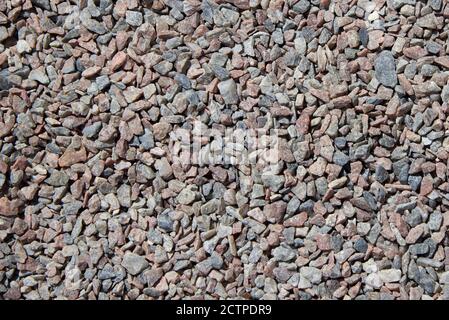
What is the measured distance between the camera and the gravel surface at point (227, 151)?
8.14 feet

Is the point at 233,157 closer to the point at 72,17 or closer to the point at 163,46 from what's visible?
the point at 163,46

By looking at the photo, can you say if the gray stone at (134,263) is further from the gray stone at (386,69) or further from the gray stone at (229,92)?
the gray stone at (386,69)

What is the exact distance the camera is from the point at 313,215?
2.51 m

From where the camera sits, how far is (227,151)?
2.56m

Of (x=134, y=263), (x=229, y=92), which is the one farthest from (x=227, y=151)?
(x=134, y=263)

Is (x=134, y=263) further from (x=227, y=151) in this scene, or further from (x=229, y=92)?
(x=229, y=92)

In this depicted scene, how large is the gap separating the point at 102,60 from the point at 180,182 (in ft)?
2.00

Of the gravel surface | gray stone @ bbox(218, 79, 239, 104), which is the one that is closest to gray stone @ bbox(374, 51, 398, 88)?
the gravel surface

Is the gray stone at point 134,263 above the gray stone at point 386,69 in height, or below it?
below

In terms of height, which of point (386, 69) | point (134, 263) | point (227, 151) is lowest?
point (134, 263)

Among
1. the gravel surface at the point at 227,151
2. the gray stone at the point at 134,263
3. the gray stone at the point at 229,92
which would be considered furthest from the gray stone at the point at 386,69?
the gray stone at the point at 134,263

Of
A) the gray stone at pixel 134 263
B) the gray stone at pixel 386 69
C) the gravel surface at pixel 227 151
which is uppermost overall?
the gray stone at pixel 386 69

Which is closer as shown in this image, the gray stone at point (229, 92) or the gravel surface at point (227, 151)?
the gravel surface at point (227, 151)

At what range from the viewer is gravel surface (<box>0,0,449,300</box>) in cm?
248
